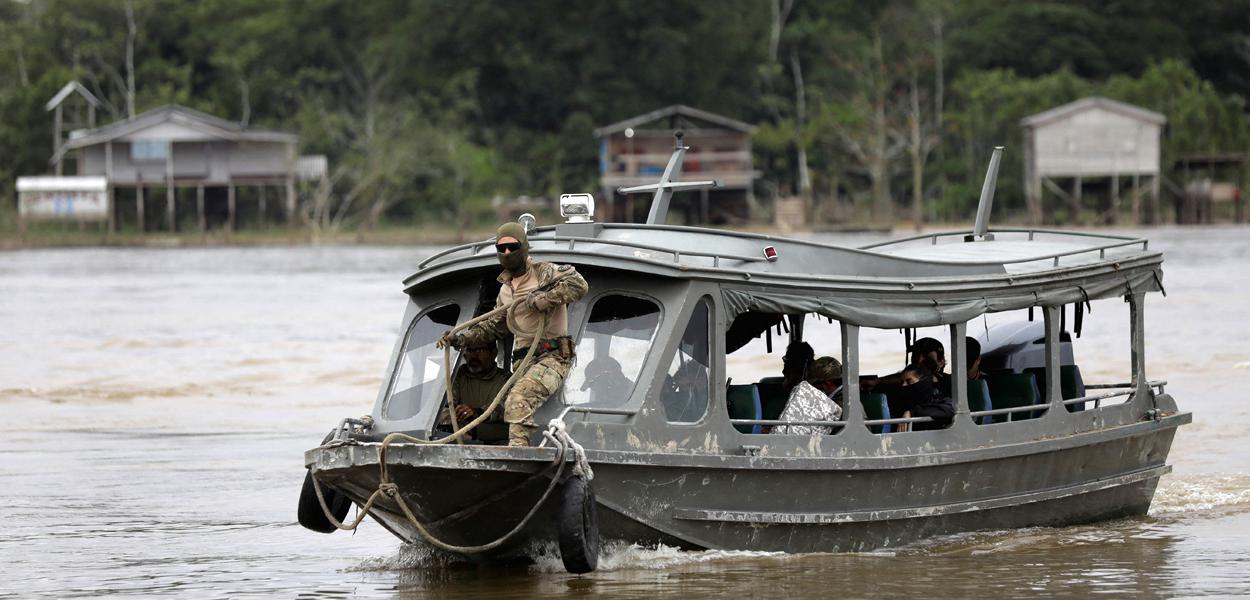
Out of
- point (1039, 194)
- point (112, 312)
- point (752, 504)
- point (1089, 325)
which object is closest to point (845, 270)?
point (752, 504)

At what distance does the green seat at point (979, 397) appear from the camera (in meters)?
12.7

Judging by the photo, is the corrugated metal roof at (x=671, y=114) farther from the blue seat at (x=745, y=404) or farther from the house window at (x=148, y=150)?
the blue seat at (x=745, y=404)

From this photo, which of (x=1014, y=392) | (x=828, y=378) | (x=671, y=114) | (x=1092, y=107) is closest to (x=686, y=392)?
(x=828, y=378)

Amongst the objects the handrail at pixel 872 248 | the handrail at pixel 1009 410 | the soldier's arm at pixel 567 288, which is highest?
the handrail at pixel 872 248

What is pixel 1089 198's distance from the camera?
66062 mm

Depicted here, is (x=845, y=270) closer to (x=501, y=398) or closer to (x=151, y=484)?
(x=501, y=398)

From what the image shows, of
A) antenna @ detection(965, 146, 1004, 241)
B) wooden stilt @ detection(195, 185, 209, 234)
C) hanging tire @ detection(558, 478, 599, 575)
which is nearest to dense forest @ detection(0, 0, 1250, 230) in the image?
wooden stilt @ detection(195, 185, 209, 234)

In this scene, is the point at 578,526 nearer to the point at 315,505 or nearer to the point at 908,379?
the point at 315,505

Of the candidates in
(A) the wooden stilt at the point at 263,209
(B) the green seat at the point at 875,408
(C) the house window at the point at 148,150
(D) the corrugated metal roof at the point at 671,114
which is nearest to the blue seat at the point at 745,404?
(B) the green seat at the point at 875,408

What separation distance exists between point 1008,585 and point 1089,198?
185 feet

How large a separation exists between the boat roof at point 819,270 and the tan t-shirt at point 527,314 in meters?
0.26

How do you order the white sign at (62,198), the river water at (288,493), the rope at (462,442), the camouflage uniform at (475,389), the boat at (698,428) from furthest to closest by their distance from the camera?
the white sign at (62,198) → the river water at (288,493) → the camouflage uniform at (475,389) → the boat at (698,428) → the rope at (462,442)

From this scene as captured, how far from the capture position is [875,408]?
477 inches

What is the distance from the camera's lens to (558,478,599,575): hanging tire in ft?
34.1
